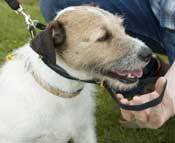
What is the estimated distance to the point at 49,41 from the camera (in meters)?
3.41

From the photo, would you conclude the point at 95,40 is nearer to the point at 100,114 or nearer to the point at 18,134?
the point at 18,134

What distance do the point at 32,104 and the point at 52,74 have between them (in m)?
0.24

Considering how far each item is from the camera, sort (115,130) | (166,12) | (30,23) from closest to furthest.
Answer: (30,23) → (166,12) → (115,130)

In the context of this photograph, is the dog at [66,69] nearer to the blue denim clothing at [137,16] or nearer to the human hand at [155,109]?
the human hand at [155,109]

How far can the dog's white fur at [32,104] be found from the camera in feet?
12.1

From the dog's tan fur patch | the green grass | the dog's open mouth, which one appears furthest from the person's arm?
the green grass

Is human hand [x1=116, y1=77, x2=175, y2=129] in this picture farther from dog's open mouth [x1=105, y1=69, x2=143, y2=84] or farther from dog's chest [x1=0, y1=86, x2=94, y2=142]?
dog's chest [x1=0, y1=86, x2=94, y2=142]

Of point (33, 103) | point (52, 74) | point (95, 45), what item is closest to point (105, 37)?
point (95, 45)

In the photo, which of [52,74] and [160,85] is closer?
[160,85]

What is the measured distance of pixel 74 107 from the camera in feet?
12.6

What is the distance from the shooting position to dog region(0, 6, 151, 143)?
11.5 ft

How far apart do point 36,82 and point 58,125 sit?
35 cm

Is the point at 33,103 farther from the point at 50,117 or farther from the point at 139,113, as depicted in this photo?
the point at 139,113

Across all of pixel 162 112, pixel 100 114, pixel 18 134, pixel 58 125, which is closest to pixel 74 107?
pixel 58 125
